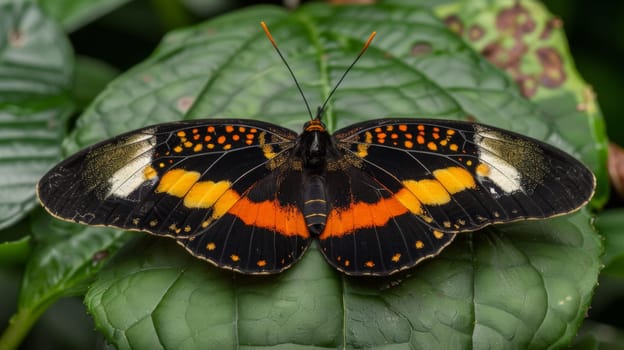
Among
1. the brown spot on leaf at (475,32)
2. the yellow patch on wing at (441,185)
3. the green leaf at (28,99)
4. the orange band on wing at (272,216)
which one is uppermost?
the brown spot on leaf at (475,32)

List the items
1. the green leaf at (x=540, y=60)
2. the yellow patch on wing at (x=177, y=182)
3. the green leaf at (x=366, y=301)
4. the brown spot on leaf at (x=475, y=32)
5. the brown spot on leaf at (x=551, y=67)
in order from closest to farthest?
the green leaf at (x=366, y=301), the yellow patch on wing at (x=177, y=182), the green leaf at (x=540, y=60), the brown spot on leaf at (x=551, y=67), the brown spot on leaf at (x=475, y=32)

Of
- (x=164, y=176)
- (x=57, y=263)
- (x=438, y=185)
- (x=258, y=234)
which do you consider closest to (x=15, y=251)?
(x=57, y=263)

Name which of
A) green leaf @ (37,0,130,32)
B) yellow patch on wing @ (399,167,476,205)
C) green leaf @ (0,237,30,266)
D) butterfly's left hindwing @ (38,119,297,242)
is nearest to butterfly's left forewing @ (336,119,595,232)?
yellow patch on wing @ (399,167,476,205)

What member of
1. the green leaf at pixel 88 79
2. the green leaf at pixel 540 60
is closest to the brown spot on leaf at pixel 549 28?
the green leaf at pixel 540 60

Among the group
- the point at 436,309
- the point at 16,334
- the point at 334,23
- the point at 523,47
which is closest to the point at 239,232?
the point at 436,309

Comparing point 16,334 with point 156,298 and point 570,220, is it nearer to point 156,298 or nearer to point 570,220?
point 156,298

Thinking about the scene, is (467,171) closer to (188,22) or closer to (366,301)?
(366,301)

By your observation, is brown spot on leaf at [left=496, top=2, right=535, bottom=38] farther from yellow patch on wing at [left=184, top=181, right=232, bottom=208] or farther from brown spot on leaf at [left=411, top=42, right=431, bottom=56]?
yellow patch on wing at [left=184, top=181, right=232, bottom=208]

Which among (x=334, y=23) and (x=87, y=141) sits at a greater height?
(x=334, y=23)

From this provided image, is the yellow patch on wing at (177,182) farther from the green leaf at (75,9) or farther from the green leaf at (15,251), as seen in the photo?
the green leaf at (75,9)
